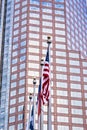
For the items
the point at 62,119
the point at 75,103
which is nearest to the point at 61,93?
the point at 75,103

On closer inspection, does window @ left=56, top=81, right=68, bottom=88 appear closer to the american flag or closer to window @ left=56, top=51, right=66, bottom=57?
window @ left=56, top=51, right=66, bottom=57

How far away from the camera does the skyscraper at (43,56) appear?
5448 inches

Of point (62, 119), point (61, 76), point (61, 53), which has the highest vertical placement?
point (61, 53)

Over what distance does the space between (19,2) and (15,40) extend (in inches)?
724

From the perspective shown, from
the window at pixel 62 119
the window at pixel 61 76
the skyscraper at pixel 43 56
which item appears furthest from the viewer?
the window at pixel 61 76

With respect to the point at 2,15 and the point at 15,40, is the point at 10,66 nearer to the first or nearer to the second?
the point at 15,40

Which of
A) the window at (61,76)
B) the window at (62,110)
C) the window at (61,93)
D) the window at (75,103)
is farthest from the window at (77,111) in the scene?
the window at (61,76)

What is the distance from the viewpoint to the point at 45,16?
521 ft

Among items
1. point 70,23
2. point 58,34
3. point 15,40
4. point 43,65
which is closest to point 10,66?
point 15,40

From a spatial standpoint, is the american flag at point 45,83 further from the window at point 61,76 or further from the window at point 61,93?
the window at point 61,76

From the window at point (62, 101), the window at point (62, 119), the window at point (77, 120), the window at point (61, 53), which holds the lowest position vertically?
the window at point (77, 120)

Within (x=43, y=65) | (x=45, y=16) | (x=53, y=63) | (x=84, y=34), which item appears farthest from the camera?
(x=84, y=34)

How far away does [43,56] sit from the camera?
487ft

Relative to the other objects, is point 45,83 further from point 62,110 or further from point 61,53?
point 61,53
